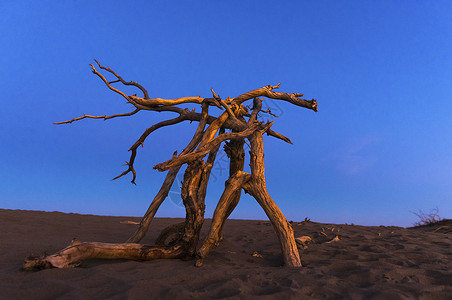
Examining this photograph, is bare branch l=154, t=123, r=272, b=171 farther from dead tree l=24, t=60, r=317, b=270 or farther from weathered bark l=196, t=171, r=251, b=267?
weathered bark l=196, t=171, r=251, b=267

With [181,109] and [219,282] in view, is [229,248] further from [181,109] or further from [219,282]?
[181,109]

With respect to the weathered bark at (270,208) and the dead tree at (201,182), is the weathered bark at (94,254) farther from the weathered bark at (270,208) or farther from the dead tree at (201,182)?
the weathered bark at (270,208)

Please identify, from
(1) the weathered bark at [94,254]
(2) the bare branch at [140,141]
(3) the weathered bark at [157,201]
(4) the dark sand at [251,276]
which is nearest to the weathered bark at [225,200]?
(4) the dark sand at [251,276]

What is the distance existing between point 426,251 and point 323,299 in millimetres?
3650

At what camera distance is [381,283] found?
3256 millimetres

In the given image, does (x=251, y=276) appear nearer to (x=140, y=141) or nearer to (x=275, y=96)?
(x=275, y=96)

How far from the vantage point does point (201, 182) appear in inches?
186

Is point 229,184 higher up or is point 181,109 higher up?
point 181,109

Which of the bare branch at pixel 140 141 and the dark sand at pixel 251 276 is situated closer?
the dark sand at pixel 251 276

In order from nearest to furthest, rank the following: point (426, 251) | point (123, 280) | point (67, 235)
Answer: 1. point (123, 280)
2. point (426, 251)
3. point (67, 235)

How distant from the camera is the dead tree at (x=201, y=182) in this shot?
13.4ft

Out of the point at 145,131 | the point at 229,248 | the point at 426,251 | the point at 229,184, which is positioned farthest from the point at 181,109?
the point at 426,251

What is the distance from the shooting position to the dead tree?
4099 millimetres

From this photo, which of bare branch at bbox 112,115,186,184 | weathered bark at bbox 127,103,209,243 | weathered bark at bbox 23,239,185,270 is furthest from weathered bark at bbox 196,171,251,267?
bare branch at bbox 112,115,186,184
